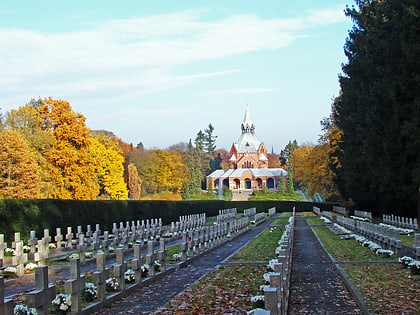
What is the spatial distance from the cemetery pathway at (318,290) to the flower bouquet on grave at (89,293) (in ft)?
11.5

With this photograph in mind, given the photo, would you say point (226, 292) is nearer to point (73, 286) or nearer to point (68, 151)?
point (73, 286)

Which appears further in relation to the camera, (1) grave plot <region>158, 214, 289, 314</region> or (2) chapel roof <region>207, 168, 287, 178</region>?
(2) chapel roof <region>207, 168, 287, 178</region>

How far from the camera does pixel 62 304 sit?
9.77 metres

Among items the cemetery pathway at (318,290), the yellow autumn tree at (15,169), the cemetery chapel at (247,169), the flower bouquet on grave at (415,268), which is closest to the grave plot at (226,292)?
the cemetery pathway at (318,290)

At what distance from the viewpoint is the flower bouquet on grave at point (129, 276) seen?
13470 mm

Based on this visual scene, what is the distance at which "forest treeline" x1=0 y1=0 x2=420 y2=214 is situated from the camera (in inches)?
1115

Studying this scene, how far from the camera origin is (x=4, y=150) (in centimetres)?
4347

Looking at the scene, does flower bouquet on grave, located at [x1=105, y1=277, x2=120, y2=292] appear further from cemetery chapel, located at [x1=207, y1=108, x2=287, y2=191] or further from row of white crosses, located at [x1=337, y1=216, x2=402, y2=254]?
cemetery chapel, located at [x1=207, y1=108, x2=287, y2=191]

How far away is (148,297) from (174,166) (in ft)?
351

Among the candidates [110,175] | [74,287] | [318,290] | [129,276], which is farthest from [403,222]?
[110,175]

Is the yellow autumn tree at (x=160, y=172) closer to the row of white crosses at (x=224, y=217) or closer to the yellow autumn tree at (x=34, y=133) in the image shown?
the row of white crosses at (x=224, y=217)

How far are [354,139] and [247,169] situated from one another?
346 ft

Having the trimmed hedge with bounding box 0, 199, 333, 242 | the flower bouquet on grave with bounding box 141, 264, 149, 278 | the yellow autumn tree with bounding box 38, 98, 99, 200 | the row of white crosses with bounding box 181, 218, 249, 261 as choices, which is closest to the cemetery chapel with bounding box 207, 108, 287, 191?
the yellow autumn tree with bounding box 38, 98, 99, 200

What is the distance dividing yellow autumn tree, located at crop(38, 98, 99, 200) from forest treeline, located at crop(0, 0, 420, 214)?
9cm
